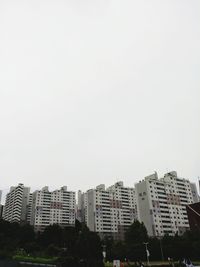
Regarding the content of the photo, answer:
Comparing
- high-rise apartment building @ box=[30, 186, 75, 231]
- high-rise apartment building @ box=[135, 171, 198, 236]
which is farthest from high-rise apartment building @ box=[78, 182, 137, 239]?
high-rise apartment building @ box=[135, 171, 198, 236]

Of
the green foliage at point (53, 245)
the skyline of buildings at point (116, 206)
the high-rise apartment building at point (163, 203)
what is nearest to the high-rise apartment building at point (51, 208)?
the skyline of buildings at point (116, 206)

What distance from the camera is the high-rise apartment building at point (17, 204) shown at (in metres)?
144

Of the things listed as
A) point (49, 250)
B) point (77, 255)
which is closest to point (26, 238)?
point (49, 250)

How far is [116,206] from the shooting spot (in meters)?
126

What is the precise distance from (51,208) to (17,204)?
64.8ft

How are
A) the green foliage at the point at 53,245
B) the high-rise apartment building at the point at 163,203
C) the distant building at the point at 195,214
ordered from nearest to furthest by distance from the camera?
the distant building at the point at 195,214
the green foliage at the point at 53,245
the high-rise apartment building at the point at 163,203

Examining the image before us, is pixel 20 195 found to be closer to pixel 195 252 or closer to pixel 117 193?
pixel 117 193

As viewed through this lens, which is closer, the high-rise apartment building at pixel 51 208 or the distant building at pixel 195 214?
the distant building at pixel 195 214

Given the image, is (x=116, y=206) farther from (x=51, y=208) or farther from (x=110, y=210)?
(x=51, y=208)

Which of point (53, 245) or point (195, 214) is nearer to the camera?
point (195, 214)

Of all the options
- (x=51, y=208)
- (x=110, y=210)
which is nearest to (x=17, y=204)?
(x=51, y=208)

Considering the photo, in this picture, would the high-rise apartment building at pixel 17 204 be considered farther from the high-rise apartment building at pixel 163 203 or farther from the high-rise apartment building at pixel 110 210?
the high-rise apartment building at pixel 163 203

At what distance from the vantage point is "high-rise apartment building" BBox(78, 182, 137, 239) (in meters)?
118

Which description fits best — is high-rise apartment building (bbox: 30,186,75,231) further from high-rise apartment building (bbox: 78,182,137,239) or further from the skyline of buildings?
high-rise apartment building (bbox: 78,182,137,239)
